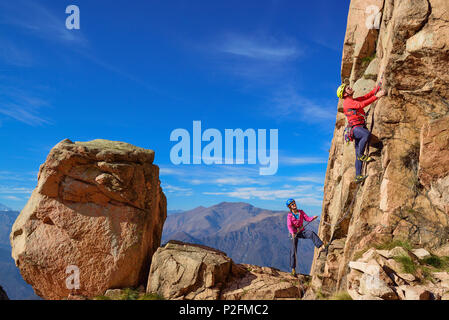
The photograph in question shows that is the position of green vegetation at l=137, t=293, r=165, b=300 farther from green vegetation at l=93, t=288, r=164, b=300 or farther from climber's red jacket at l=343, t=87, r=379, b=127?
climber's red jacket at l=343, t=87, r=379, b=127

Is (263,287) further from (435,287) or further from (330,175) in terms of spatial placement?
(330,175)

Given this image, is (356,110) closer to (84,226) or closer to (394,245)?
(394,245)

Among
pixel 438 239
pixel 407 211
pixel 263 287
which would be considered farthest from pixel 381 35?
pixel 263 287

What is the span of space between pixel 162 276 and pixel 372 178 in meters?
14.4

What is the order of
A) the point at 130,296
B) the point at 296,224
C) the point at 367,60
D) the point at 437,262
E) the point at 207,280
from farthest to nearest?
the point at 367,60 → the point at 296,224 → the point at 207,280 → the point at 130,296 → the point at 437,262

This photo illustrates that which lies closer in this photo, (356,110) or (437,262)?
(437,262)

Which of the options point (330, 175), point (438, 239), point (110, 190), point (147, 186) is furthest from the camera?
point (330, 175)

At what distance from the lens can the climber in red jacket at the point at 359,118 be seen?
15.9 metres

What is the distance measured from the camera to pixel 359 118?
16.5m

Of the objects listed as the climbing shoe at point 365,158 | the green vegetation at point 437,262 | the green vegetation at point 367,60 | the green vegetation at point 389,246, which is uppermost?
the green vegetation at point 367,60

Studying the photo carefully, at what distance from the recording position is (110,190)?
20.0 m

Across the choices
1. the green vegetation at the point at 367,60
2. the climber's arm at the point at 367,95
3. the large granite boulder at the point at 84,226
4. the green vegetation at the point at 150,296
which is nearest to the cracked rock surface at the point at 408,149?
the climber's arm at the point at 367,95

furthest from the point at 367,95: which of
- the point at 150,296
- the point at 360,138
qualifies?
the point at 150,296

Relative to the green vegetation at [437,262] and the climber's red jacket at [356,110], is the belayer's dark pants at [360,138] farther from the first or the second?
the green vegetation at [437,262]
